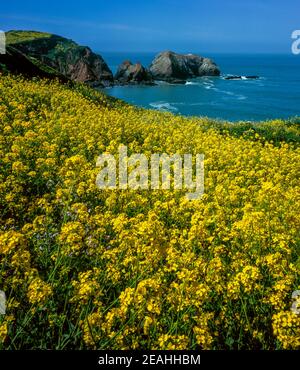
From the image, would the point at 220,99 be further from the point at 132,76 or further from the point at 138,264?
the point at 138,264

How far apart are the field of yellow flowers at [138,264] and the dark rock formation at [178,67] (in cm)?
9594

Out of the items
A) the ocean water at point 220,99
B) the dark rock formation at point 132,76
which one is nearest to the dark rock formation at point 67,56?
the dark rock formation at point 132,76

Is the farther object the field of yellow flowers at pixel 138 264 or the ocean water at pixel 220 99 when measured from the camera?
the ocean water at pixel 220 99

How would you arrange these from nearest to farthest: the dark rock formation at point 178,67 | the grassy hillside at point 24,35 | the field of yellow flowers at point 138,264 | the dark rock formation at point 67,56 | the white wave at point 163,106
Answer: the field of yellow flowers at point 138,264 → the white wave at point 163,106 → the dark rock formation at point 67,56 → the grassy hillside at point 24,35 → the dark rock formation at point 178,67

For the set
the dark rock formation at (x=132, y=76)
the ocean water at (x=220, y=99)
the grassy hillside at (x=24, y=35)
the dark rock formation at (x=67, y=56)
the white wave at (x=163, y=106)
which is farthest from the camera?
the grassy hillside at (x=24, y=35)

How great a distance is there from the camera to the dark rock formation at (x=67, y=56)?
82.1 metres

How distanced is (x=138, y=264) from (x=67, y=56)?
94817 millimetres

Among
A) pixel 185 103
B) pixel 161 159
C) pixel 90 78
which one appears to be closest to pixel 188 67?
pixel 90 78

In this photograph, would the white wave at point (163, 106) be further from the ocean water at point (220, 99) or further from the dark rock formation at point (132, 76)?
the dark rock formation at point (132, 76)

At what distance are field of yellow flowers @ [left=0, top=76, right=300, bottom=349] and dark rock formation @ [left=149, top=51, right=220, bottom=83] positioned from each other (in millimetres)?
95941

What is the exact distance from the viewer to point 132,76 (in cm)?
9050

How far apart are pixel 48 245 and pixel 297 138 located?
16.3 meters

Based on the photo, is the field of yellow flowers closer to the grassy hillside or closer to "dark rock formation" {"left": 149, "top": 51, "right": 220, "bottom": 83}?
the grassy hillside
